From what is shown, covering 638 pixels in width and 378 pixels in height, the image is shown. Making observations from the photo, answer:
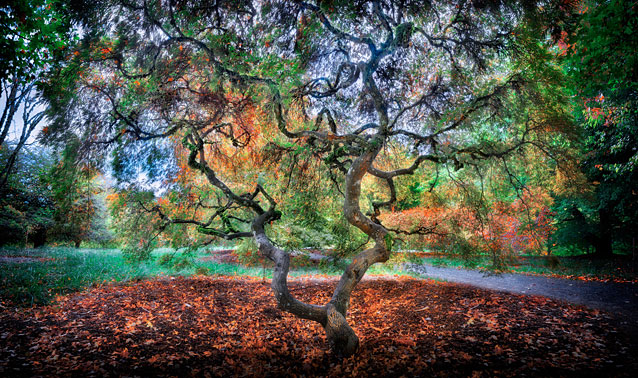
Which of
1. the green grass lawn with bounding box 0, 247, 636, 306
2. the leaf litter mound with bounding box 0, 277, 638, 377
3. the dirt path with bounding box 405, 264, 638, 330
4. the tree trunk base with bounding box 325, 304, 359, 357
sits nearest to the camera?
the leaf litter mound with bounding box 0, 277, 638, 377

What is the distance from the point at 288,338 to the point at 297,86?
13.5 feet

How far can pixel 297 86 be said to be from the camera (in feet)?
16.7

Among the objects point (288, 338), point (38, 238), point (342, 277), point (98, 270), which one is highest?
point (342, 277)

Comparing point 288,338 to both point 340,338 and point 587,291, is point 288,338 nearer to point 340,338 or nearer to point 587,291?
point 340,338

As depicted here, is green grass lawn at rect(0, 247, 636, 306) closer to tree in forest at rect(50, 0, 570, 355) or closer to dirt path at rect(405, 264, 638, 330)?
dirt path at rect(405, 264, 638, 330)

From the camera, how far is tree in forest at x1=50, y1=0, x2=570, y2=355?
4234 mm

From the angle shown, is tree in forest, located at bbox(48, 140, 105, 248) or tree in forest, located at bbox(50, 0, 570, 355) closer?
tree in forest, located at bbox(50, 0, 570, 355)

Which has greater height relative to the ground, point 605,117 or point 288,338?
point 605,117

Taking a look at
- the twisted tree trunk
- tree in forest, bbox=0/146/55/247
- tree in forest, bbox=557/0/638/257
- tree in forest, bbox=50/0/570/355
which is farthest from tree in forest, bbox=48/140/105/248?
tree in forest, bbox=557/0/638/257

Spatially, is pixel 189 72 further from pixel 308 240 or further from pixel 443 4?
pixel 308 240

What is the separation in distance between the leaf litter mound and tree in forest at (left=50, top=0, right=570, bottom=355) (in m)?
0.76

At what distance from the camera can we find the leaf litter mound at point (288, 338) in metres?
3.39

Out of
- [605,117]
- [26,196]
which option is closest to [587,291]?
[605,117]

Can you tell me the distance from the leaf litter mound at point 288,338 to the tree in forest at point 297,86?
2.49 feet
